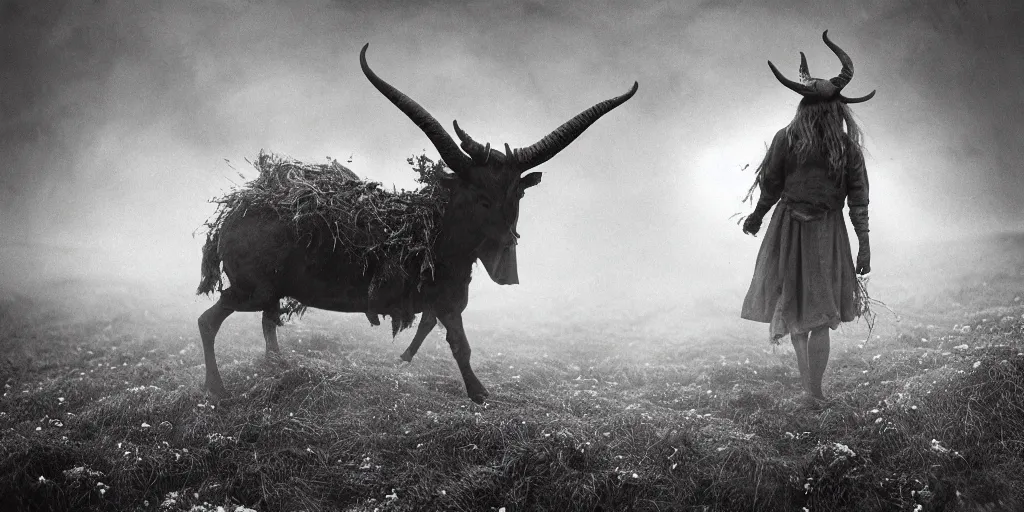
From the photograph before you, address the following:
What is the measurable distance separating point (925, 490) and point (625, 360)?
574 cm

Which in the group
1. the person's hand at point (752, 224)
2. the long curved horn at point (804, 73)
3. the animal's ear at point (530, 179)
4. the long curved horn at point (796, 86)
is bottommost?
the person's hand at point (752, 224)

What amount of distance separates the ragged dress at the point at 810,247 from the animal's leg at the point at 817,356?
9cm

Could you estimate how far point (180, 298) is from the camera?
48.9 feet

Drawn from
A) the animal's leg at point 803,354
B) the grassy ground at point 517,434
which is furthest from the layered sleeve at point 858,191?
the grassy ground at point 517,434

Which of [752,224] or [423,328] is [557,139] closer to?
[752,224]

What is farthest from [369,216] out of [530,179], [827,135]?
[827,135]

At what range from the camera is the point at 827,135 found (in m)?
5.52

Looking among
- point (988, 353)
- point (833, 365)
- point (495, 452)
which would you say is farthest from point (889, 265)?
point (495, 452)

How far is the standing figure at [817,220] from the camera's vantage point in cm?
554

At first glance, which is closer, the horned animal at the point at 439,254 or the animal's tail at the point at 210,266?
the horned animal at the point at 439,254

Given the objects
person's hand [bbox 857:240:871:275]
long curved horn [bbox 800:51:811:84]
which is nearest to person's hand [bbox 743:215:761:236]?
person's hand [bbox 857:240:871:275]

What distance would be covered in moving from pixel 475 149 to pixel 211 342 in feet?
11.8

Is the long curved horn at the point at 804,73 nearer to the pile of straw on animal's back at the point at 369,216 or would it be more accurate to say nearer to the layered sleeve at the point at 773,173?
the layered sleeve at the point at 773,173

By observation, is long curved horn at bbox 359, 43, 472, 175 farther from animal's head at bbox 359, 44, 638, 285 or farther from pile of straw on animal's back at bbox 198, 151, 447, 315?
pile of straw on animal's back at bbox 198, 151, 447, 315
